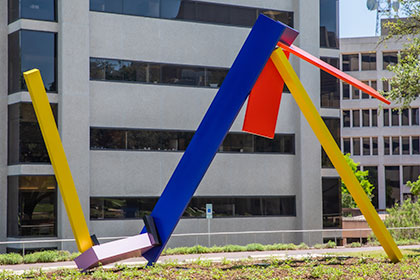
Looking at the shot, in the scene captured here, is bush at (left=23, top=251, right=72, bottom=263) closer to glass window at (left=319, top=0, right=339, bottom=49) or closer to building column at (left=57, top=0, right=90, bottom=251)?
building column at (left=57, top=0, right=90, bottom=251)

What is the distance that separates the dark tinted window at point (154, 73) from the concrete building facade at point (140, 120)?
0.06 metres

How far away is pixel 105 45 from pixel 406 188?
200 ft

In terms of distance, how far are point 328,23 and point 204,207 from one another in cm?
1238

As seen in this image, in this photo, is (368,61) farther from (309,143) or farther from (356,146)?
(309,143)

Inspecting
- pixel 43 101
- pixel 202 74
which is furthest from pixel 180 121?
pixel 43 101

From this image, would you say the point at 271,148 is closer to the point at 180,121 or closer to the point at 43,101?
the point at 180,121

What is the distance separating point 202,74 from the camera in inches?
1390

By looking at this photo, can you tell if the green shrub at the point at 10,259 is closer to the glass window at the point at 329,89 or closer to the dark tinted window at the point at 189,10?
the dark tinted window at the point at 189,10

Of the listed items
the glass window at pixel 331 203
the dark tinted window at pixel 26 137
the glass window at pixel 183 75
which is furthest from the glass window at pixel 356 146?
the dark tinted window at pixel 26 137

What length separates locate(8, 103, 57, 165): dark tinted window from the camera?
102 ft

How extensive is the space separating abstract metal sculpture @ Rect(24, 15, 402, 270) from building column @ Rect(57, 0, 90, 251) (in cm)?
1390

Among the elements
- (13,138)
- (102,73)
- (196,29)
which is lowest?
(13,138)

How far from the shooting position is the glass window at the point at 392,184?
85875 millimetres

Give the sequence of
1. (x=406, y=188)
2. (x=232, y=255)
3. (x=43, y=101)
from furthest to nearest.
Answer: (x=406, y=188) → (x=232, y=255) → (x=43, y=101)
